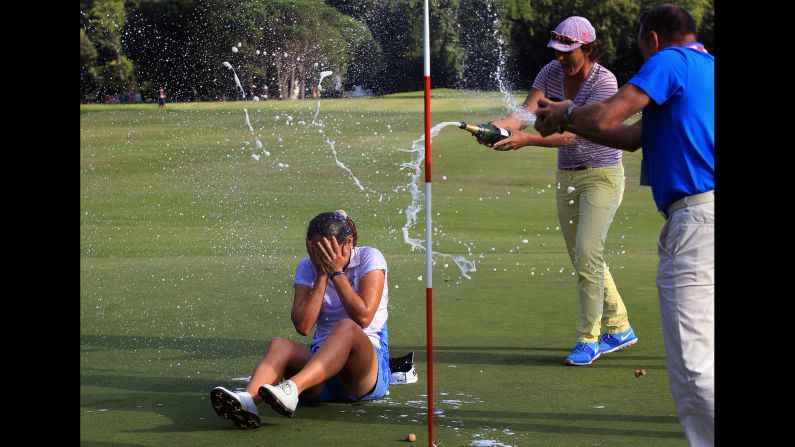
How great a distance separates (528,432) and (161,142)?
21743mm

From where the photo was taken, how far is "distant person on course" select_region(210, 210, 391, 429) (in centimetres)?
515

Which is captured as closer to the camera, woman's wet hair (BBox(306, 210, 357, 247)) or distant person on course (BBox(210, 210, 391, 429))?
distant person on course (BBox(210, 210, 391, 429))

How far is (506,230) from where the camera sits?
623 inches

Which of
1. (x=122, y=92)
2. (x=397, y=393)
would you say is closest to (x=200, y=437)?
(x=397, y=393)

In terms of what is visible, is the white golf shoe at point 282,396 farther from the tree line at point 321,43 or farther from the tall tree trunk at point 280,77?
the tall tree trunk at point 280,77

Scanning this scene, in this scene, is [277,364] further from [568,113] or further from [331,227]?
[568,113]

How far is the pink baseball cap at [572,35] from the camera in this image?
651 centimetres

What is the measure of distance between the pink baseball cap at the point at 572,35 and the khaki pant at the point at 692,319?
2354 millimetres

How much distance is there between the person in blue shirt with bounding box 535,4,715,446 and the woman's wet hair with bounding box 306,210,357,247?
1577mm

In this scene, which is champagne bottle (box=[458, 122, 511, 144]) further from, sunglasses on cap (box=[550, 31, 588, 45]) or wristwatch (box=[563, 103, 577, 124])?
wristwatch (box=[563, 103, 577, 124])

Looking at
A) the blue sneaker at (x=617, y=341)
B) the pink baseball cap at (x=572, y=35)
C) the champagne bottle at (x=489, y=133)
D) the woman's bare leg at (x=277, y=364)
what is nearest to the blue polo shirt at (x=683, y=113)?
the champagne bottle at (x=489, y=133)

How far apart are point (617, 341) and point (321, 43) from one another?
35.0 ft

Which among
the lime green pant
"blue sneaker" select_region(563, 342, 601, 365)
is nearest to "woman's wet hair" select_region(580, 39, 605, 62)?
the lime green pant
